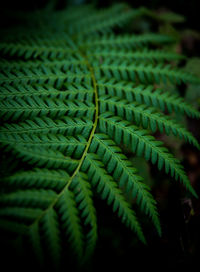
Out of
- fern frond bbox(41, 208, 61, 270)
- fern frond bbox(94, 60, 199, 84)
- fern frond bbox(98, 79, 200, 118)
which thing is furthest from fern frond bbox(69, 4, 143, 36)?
fern frond bbox(41, 208, 61, 270)

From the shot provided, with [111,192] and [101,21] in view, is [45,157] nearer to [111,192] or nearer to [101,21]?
[111,192]

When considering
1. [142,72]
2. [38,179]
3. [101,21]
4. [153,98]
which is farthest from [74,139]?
[101,21]

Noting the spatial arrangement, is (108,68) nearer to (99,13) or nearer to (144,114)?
(144,114)

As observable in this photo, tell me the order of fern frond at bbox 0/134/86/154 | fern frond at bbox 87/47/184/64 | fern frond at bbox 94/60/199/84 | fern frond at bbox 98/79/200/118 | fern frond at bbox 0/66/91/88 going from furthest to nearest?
fern frond at bbox 87/47/184/64
fern frond at bbox 94/60/199/84
fern frond at bbox 98/79/200/118
fern frond at bbox 0/66/91/88
fern frond at bbox 0/134/86/154

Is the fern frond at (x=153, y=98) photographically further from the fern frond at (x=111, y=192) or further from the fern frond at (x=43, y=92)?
the fern frond at (x=111, y=192)

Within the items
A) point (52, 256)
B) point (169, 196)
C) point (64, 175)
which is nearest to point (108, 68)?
point (64, 175)

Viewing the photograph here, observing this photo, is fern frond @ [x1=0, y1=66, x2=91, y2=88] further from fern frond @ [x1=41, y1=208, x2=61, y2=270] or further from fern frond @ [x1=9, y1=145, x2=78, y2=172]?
fern frond @ [x1=41, y1=208, x2=61, y2=270]

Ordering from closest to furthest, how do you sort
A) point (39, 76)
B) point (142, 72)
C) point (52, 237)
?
point (52, 237)
point (39, 76)
point (142, 72)

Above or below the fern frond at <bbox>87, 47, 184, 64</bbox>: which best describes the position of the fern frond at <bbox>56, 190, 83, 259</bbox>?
below

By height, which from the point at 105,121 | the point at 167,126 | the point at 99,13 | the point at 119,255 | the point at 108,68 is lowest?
the point at 119,255
